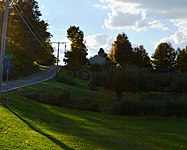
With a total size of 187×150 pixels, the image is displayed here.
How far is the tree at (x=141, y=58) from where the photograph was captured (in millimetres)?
105188

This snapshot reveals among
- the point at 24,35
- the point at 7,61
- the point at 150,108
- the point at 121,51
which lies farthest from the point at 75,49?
the point at 7,61

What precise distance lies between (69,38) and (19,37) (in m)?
24.3

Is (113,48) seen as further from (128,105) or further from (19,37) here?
(128,105)

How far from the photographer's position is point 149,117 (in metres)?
34.4

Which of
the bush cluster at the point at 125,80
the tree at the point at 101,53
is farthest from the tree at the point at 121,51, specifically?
the tree at the point at 101,53

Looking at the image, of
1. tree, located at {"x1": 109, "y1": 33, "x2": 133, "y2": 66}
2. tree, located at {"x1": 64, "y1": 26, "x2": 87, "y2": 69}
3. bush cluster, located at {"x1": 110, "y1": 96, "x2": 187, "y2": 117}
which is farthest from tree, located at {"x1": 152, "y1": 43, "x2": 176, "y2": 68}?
bush cluster, located at {"x1": 110, "y1": 96, "x2": 187, "y2": 117}

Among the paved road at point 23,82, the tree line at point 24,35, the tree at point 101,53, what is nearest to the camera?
the paved road at point 23,82

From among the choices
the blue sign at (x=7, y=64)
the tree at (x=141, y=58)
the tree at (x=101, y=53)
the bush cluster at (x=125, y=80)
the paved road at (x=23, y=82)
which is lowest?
the paved road at (x=23, y=82)

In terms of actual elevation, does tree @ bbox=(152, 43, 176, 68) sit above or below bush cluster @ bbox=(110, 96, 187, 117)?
above

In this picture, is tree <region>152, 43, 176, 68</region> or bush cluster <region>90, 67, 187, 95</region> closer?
bush cluster <region>90, 67, 187, 95</region>

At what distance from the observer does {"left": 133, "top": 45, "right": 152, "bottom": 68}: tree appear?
345 ft

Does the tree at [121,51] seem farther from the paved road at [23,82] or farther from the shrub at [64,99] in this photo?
the shrub at [64,99]

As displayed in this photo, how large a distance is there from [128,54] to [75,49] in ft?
51.2

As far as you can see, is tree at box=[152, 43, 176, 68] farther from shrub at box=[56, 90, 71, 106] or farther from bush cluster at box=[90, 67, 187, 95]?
shrub at box=[56, 90, 71, 106]
